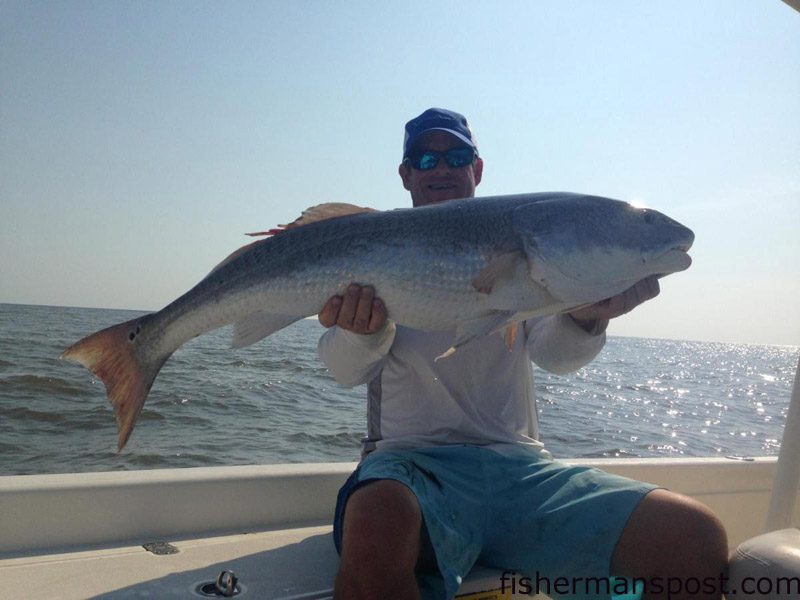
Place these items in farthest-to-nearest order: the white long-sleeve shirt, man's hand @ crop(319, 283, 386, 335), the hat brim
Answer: the hat brim, the white long-sleeve shirt, man's hand @ crop(319, 283, 386, 335)

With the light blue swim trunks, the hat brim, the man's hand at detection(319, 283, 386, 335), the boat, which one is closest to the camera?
the light blue swim trunks

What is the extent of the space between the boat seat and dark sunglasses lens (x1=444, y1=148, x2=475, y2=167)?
7.47ft

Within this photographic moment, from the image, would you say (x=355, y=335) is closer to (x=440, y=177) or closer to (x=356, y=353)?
(x=356, y=353)

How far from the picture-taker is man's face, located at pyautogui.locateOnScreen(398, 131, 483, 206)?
352cm

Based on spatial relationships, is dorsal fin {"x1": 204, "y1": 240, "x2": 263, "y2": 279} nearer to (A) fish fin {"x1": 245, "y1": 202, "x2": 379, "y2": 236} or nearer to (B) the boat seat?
(A) fish fin {"x1": 245, "y1": 202, "x2": 379, "y2": 236}

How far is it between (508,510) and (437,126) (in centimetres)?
207

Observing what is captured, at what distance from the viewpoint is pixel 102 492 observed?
10.1 ft

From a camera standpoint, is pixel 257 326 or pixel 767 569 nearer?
pixel 767 569

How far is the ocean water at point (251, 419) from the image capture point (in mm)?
7859

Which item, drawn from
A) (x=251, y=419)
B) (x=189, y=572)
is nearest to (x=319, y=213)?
(x=189, y=572)

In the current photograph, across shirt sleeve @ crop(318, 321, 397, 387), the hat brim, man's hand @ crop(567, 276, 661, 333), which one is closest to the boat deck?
shirt sleeve @ crop(318, 321, 397, 387)

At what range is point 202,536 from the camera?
10.7 ft

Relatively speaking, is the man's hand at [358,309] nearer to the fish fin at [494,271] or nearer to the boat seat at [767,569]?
the fish fin at [494,271]

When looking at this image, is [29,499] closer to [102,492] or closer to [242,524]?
[102,492]
